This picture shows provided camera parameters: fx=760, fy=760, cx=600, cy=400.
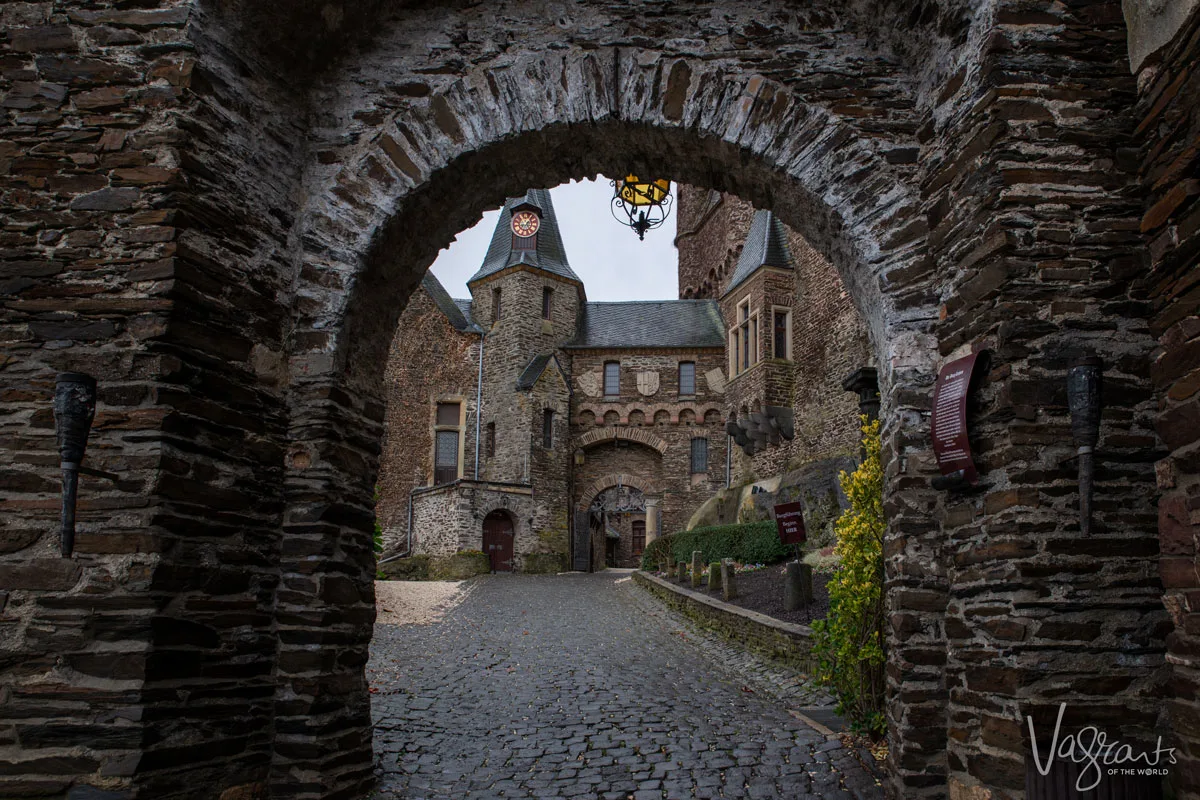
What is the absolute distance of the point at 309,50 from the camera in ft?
15.5

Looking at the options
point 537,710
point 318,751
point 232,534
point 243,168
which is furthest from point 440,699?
point 243,168

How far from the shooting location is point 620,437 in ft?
92.4

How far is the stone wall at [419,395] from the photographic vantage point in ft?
88.7

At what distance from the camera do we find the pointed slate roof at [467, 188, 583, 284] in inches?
1142

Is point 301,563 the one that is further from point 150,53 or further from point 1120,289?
point 1120,289

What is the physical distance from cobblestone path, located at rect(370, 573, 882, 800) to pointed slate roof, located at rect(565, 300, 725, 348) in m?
18.2

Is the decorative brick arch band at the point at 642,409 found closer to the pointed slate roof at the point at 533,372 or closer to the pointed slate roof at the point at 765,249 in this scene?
the pointed slate roof at the point at 533,372

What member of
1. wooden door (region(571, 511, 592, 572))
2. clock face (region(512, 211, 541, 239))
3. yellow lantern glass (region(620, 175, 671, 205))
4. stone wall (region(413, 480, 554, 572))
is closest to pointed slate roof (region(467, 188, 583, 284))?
clock face (region(512, 211, 541, 239))

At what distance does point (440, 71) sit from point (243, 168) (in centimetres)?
138

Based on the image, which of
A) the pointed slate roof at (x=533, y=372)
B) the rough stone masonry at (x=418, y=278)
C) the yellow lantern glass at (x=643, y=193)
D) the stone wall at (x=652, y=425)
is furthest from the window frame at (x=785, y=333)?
the rough stone masonry at (x=418, y=278)

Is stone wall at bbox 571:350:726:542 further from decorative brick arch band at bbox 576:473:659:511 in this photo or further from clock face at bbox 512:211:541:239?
clock face at bbox 512:211:541:239

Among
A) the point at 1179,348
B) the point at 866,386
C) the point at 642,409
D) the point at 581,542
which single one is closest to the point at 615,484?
the point at 581,542

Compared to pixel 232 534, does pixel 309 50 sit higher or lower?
higher

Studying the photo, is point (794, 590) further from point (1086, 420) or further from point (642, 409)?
point (642, 409)
